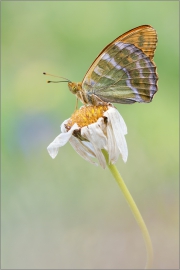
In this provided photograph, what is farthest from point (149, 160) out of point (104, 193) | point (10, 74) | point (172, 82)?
point (10, 74)

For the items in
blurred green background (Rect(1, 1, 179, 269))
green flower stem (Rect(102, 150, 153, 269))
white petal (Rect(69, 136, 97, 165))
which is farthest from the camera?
blurred green background (Rect(1, 1, 179, 269))

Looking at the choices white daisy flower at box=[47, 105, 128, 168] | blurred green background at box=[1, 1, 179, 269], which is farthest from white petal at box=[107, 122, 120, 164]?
blurred green background at box=[1, 1, 179, 269]

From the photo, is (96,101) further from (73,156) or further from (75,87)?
(73,156)

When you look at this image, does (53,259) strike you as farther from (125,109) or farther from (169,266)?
(125,109)

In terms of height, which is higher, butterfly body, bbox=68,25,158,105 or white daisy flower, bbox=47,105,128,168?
butterfly body, bbox=68,25,158,105

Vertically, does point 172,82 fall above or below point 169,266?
above

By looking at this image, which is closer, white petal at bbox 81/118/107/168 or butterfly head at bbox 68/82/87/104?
white petal at bbox 81/118/107/168

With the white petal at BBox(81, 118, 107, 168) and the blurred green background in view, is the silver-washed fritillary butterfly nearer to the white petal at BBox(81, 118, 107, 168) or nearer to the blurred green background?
the white petal at BBox(81, 118, 107, 168)
